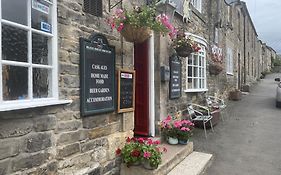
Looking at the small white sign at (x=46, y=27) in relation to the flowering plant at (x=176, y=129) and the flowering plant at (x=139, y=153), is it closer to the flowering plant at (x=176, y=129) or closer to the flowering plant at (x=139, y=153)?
the flowering plant at (x=139, y=153)

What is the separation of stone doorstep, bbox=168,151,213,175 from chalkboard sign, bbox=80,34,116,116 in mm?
1725

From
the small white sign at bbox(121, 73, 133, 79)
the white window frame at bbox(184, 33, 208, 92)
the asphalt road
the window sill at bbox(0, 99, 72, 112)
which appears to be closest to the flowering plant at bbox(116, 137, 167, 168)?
A: the small white sign at bbox(121, 73, 133, 79)

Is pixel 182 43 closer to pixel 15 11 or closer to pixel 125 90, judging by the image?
pixel 125 90

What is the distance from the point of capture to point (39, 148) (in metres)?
3.30

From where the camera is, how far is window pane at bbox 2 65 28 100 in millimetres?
2938

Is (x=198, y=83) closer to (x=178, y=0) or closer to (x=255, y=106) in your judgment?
(x=178, y=0)

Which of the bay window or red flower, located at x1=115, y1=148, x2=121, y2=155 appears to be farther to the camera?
the bay window

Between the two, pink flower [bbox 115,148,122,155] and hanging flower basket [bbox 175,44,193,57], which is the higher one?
hanging flower basket [bbox 175,44,193,57]

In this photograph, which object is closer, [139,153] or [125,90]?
[139,153]

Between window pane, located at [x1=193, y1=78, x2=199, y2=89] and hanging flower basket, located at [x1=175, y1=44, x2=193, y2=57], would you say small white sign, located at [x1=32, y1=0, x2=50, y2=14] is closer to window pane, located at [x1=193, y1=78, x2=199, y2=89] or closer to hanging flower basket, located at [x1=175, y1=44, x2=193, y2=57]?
hanging flower basket, located at [x1=175, y1=44, x2=193, y2=57]

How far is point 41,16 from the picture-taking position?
339cm

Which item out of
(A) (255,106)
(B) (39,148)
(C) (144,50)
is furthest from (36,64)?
(A) (255,106)

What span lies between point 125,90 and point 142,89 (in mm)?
1721

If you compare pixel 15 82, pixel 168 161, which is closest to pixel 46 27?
pixel 15 82
